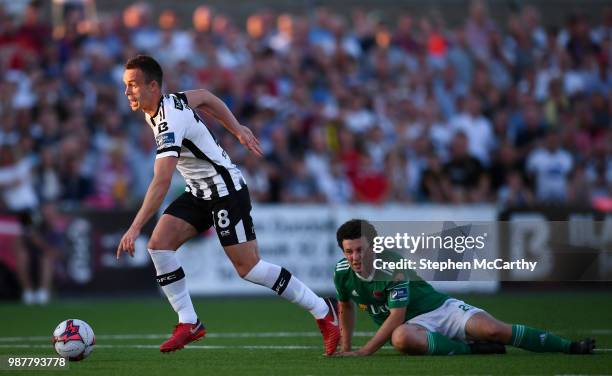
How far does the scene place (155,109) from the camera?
32.0 feet

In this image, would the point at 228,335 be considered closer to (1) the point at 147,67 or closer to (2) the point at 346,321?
(2) the point at 346,321

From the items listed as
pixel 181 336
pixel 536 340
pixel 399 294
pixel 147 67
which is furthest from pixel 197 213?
pixel 536 340

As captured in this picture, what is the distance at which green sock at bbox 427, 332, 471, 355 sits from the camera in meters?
9.41

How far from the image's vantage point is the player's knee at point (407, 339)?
932cm

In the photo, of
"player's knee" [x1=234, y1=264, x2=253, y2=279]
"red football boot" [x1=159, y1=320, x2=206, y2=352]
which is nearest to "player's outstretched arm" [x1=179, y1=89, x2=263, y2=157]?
"player's knee" [x1=234, y1=264, x2=253, y2=279]

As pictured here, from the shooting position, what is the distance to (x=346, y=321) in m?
9.74

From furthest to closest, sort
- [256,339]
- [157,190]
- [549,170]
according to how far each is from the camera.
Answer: [549,170]
[256,339]
[157,190]

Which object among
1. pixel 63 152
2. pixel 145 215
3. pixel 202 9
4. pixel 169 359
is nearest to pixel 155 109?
pixel 145 215

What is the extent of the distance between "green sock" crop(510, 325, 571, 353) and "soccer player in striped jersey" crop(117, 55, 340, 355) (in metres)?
1.52

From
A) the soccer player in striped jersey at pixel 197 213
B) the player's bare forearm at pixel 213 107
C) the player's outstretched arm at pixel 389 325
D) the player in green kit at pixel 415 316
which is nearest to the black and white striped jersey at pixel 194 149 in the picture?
the soccer player in striped jersey at pixel 197 213

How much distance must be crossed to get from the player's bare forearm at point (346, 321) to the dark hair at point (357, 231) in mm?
740

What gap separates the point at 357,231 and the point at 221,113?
6.21 ft

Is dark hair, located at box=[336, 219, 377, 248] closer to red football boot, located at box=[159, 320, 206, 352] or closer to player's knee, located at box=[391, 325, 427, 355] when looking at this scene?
player's knee, located at box=[391, 325, 427, 355]

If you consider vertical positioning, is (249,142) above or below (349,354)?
above
